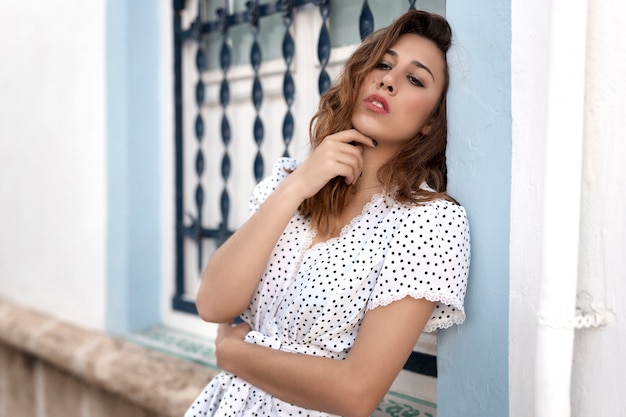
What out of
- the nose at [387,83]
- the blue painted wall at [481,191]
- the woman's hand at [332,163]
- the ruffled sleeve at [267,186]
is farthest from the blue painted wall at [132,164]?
the blue painted wall at [481,191]

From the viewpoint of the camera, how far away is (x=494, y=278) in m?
1.46

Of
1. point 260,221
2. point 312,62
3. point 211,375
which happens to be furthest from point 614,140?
point 211,375

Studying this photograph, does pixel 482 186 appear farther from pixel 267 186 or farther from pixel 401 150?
pixel 267 186

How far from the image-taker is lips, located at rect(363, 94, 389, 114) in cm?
158

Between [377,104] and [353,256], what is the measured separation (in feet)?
1.26

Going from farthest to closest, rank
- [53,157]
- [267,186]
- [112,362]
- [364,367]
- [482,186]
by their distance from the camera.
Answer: [53,157]
[112,362]
[267,186]
[482,186]
[364,367]

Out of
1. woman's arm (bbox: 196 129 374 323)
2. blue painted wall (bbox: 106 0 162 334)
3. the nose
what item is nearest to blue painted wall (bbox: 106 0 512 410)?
the nose

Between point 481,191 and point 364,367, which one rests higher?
point 481,191

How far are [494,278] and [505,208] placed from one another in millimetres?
165

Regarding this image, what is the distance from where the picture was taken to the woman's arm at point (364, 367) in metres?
1.38

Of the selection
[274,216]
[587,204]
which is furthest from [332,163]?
[587,204]

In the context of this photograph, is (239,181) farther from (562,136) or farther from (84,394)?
(562,136)

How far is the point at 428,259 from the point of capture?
1.41 meters

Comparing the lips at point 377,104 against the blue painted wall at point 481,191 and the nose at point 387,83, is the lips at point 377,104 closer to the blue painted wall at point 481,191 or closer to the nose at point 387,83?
the nose at point 387,83
